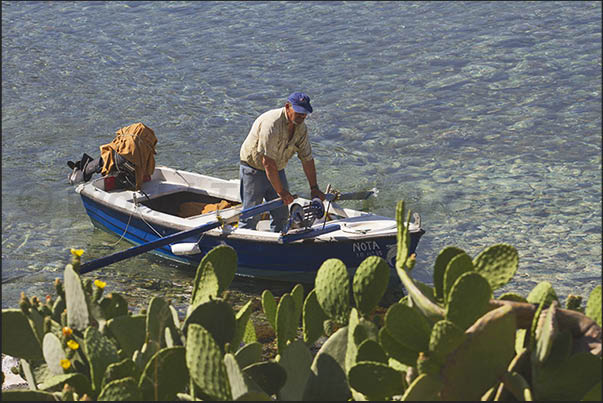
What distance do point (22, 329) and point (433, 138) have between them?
43.8 ft

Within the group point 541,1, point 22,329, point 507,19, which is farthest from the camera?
point 541,1

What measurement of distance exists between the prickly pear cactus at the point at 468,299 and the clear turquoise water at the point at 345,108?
7.78 metres

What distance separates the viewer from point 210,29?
2462 cm

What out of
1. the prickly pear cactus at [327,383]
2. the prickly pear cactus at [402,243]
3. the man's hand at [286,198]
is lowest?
the man's hand at [286,198]

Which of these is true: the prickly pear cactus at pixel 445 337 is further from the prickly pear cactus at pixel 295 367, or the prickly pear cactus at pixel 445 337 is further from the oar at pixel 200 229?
the oar at pixel 200 229

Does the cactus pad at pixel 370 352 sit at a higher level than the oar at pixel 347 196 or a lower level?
higher

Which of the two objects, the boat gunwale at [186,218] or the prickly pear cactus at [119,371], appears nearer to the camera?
the prickly pear cactus at [119,371]

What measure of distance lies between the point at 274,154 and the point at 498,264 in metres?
6.48

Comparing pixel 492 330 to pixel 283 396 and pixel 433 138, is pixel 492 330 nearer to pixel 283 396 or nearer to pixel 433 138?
pixel 283 396

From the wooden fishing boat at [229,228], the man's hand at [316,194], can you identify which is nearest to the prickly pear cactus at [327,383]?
the wooden fishing boat at [229,228]

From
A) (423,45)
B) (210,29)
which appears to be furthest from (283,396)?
(210,29)

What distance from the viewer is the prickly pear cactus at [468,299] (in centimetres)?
255

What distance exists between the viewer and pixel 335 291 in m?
3.17

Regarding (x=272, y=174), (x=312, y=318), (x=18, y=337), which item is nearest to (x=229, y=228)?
(x=272, y=174)
